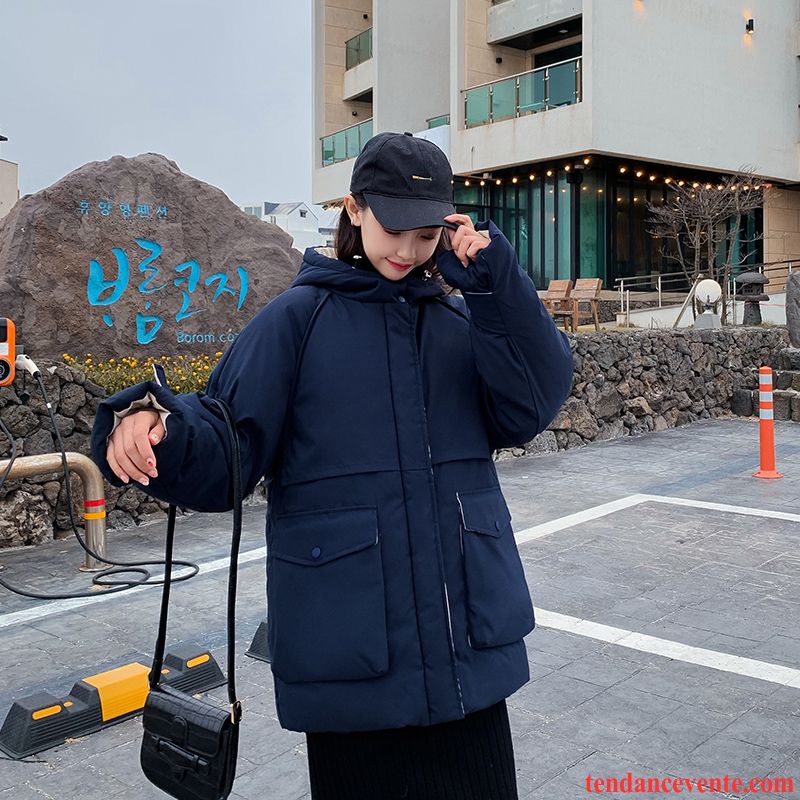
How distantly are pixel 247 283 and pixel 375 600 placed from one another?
24.7 ft

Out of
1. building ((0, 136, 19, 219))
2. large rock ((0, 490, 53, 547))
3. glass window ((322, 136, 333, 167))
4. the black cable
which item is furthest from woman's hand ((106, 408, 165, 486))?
building ((0, 136, 19, 219))

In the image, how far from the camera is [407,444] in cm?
187

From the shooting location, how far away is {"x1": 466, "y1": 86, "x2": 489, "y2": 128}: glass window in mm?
24984

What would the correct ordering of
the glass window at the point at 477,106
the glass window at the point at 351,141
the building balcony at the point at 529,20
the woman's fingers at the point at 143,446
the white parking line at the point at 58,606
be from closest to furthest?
the woman's fingers at the point at 143,446
the white parking line at the point at 58,606
the building balcony at the point at 529,20
the glass window at the point at 477,106
the glass window at the point at 351,141

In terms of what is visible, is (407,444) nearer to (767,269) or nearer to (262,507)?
(262,507)

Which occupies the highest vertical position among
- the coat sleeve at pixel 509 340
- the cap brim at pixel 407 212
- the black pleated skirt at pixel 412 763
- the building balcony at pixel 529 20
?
the building balcony at pixel 529 20

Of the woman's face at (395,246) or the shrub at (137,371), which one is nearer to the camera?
the woman's face at (395,246)

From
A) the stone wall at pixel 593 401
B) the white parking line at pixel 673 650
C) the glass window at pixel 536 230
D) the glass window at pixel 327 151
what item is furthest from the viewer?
the glass window at pixel 327 151

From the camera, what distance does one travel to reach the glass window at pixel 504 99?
79.5ft

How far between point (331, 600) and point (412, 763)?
36cm

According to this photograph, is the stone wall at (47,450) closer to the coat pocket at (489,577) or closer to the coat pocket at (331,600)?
the coat pocket at (331,600)

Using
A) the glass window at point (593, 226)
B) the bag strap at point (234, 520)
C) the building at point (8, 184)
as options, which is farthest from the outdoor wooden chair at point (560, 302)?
the building at point (8, 184)

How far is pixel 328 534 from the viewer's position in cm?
182

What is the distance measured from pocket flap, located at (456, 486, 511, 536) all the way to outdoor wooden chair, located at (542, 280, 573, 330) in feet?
44.2
